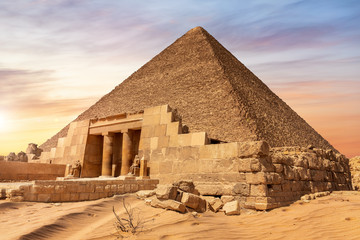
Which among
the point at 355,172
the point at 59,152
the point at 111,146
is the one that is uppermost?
the point at 111,146

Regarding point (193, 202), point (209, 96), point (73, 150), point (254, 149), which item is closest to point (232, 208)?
point (193, 202)

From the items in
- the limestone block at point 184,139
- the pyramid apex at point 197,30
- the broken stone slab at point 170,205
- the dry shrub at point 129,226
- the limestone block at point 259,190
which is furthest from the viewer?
the pyramid apex at point 197,30

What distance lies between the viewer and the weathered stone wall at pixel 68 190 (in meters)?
7.57

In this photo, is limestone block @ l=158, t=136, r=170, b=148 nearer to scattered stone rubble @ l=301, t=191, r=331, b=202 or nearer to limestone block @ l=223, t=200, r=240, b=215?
limestone block @ l=223, t=200, r=240, b=215

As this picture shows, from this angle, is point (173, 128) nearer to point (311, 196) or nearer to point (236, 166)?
point (236, 166)

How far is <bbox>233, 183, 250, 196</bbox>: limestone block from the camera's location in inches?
316

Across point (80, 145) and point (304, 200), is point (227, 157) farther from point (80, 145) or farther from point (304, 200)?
point (80, 145)

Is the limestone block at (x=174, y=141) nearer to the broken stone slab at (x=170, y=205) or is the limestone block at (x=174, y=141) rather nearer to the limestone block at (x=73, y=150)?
the broken stone slab at (x=170, y=205)

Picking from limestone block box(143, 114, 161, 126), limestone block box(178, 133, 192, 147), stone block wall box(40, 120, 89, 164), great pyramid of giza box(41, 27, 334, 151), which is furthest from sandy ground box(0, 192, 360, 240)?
great pyramid of giza box(41, 27, 334, 151)

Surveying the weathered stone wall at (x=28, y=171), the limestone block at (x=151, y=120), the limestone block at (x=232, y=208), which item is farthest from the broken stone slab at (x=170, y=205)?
the weathered stone wall at (x=28, y=171)

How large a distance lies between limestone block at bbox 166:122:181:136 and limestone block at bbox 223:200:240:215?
364 cm

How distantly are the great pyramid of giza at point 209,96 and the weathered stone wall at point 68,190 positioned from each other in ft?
95.4

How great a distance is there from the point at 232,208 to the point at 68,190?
3738 mm

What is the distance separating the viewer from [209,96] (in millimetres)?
46500
